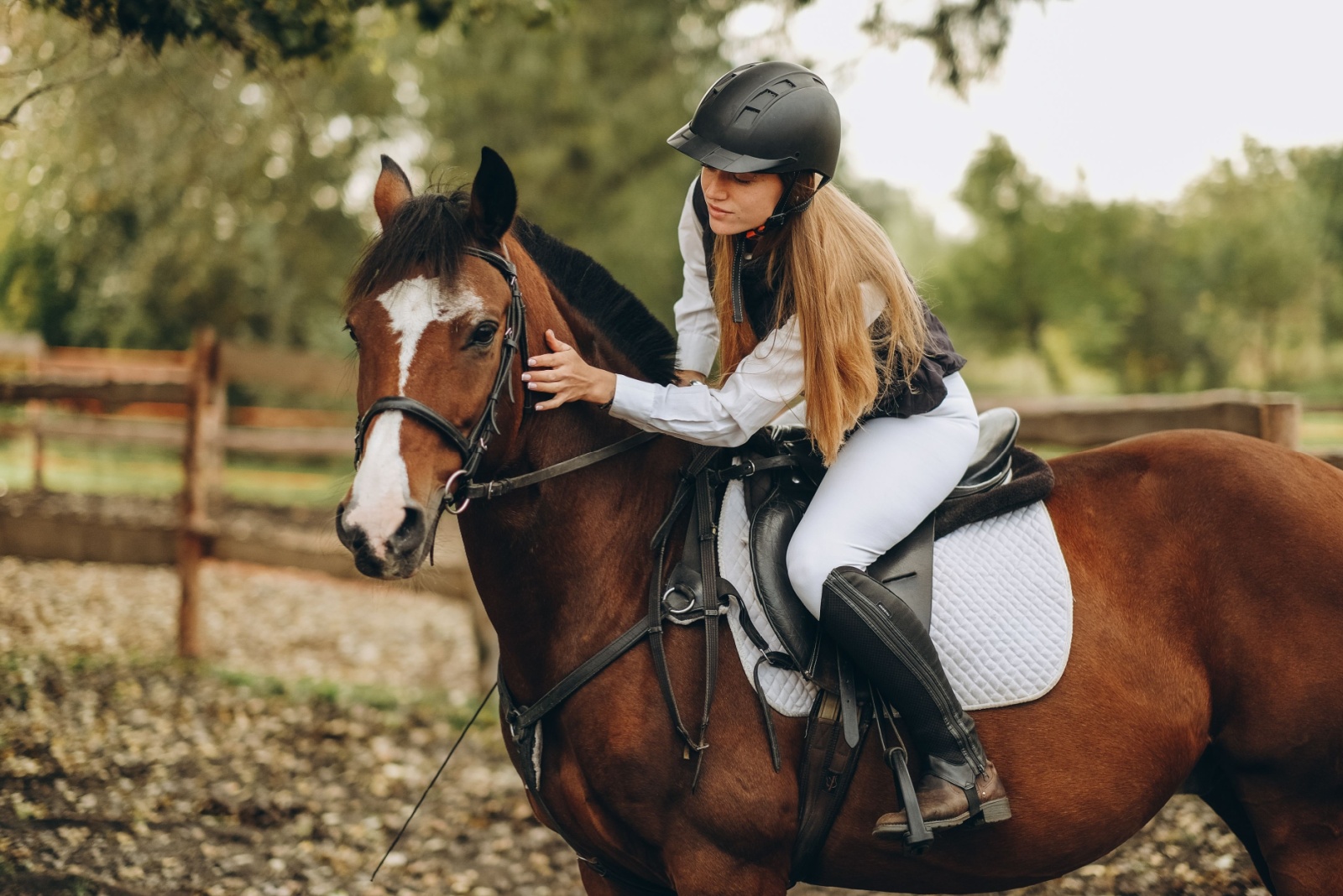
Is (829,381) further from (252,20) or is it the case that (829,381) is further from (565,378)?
(252,20)

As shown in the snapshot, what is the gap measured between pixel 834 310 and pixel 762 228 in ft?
1.04

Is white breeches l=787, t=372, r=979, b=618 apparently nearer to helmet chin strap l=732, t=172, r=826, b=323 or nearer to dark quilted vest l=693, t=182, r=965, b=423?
dark quilted vest l=693, t=182, r=965, b=423

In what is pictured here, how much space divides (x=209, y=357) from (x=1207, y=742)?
24.5 feet

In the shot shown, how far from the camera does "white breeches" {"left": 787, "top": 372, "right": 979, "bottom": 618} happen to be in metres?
2.38

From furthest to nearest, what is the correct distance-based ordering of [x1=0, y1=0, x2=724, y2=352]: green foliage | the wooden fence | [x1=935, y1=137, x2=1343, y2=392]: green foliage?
1. [x1=935, y1=137, x2=1343, y2=392]: green foliage
2. [x1=0, y1=0, x2=724, y2=352]: green foliage
3. the wooden fence

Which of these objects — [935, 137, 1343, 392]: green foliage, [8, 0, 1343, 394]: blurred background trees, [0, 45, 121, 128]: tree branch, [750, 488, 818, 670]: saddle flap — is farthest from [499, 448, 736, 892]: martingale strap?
[935, 137, 1343, 392]: green foliage

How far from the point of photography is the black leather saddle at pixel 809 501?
2432 millimetres

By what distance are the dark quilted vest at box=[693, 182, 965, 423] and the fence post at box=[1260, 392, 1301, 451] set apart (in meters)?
2.40

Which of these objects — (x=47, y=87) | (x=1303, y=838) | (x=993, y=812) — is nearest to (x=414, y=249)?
(x=993, y=812)

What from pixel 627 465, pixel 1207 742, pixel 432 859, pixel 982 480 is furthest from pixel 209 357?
pixel 1207 742

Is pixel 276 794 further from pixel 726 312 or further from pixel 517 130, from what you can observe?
pixel 517 130

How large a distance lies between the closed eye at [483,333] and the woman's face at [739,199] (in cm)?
65

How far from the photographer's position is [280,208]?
14984 millimetres

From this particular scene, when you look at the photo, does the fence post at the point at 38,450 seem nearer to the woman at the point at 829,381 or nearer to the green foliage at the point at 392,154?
the green foliage at the point at 392,154
